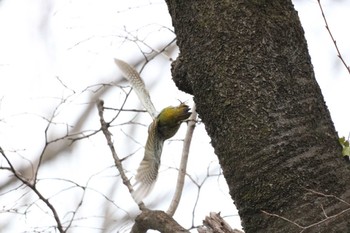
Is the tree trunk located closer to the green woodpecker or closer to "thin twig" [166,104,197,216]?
the green woodpecker

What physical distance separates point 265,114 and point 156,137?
117 centimetres

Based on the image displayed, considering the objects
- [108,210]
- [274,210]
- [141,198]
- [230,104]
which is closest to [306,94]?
[230,104]

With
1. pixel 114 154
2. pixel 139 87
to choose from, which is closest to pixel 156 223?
pixel 114 154

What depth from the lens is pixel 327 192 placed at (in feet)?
5.40

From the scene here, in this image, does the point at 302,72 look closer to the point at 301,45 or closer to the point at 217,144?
the point at 301,45

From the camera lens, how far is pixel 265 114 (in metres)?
1.70

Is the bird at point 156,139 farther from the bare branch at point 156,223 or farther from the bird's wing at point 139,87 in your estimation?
the bare branch at point 156,223

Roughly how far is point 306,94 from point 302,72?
7cm

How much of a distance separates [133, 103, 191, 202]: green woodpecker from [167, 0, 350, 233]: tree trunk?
0.95 meters

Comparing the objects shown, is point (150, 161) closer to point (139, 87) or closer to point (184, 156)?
point (184, 156)

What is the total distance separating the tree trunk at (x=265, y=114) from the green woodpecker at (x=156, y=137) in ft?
3.12

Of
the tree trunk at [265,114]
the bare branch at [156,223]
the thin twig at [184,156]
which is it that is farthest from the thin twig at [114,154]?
the tree trunk at [265,114]

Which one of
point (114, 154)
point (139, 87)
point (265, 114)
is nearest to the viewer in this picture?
point (265, 114)

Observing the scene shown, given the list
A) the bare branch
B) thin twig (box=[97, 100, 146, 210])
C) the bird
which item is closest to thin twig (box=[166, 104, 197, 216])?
the bird
